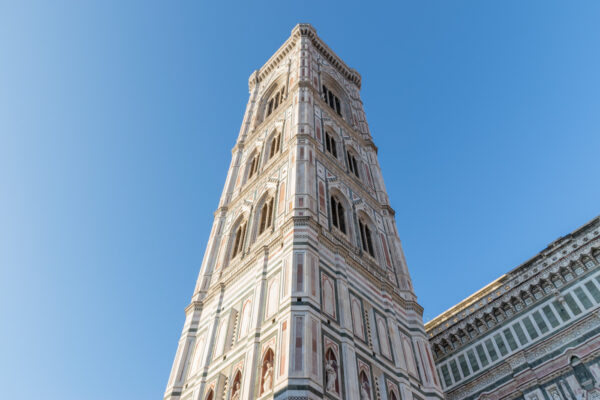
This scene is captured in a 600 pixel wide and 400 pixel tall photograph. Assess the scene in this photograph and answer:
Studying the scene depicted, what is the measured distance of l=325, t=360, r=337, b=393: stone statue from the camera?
31.3 ft

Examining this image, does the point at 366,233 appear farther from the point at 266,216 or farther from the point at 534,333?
the point at 534,333

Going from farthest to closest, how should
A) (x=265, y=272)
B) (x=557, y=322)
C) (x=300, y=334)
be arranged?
(x=557, y=322) < (x=265, y=272) < (x=300, y=334)

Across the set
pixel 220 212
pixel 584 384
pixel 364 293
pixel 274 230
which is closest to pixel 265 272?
pixel 274 230

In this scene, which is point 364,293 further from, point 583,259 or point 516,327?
point 583,259

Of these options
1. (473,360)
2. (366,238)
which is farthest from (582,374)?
(366,238)

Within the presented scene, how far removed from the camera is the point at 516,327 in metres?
16.0

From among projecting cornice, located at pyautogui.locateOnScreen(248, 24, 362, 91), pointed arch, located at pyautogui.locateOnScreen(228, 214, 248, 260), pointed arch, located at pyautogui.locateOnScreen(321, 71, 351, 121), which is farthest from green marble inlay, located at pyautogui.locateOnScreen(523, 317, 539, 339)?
projecting cornice, located at pyautogui.locateOnScreen(248, 24, 362, 91)

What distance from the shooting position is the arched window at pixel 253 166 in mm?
19859

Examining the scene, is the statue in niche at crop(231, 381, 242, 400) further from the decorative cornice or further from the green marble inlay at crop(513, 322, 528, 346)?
the decorative cornice

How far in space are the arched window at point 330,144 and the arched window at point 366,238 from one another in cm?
350

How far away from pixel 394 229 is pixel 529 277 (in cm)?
449

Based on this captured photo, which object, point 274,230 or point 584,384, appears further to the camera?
point 274,230

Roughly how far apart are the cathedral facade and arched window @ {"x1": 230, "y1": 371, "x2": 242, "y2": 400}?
8.19 m

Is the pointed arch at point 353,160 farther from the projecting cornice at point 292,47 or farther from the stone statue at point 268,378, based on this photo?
the stone statue at point 268,378
